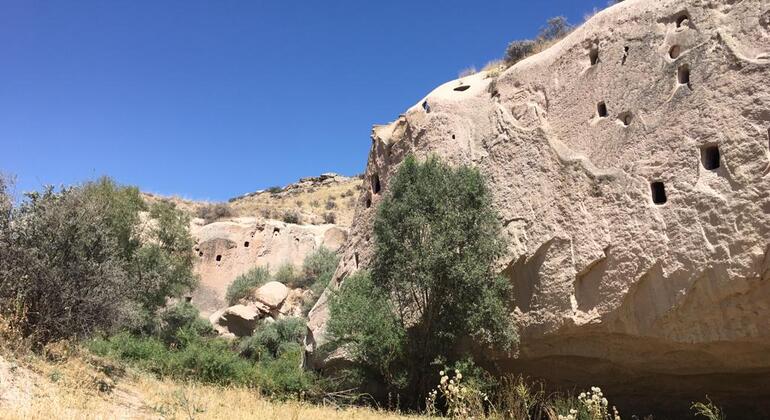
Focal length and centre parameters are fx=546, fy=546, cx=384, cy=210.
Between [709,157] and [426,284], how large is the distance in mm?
5366

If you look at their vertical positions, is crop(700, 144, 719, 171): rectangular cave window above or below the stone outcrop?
below

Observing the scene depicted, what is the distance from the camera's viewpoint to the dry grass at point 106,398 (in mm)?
6645

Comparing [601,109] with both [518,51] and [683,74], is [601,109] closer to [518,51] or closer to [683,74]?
[683,74]

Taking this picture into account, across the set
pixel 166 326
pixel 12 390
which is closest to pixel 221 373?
pixel 12 390

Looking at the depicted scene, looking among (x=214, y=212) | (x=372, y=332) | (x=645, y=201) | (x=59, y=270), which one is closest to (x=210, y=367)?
Result: (x=372, y=332)

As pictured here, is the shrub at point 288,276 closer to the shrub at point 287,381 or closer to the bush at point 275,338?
the bush at point 275,338

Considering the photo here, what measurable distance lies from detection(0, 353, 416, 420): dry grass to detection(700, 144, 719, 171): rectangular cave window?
6823 millimetres

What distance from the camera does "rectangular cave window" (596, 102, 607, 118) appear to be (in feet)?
36.0

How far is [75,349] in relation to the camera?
9.93 meters

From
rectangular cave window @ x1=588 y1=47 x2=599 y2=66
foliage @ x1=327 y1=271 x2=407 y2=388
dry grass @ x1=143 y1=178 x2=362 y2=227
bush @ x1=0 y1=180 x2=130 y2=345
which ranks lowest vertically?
foliage @ x1=327 y1=271 x2=407 y2=388

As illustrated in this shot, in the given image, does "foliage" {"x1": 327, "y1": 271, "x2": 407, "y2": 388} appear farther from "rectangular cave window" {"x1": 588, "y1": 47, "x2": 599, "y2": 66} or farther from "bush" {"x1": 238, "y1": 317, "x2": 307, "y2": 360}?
"bush" {"x1": 238, "y1": 317, "x2": 307, "y2": 360}

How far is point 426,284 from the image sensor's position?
35.1ft

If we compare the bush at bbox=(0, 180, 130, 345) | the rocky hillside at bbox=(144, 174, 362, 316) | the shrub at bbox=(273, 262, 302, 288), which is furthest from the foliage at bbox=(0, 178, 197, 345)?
the rocky hillside at bbox=(144, 174, 362, 316)

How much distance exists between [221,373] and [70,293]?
5.06 meters
